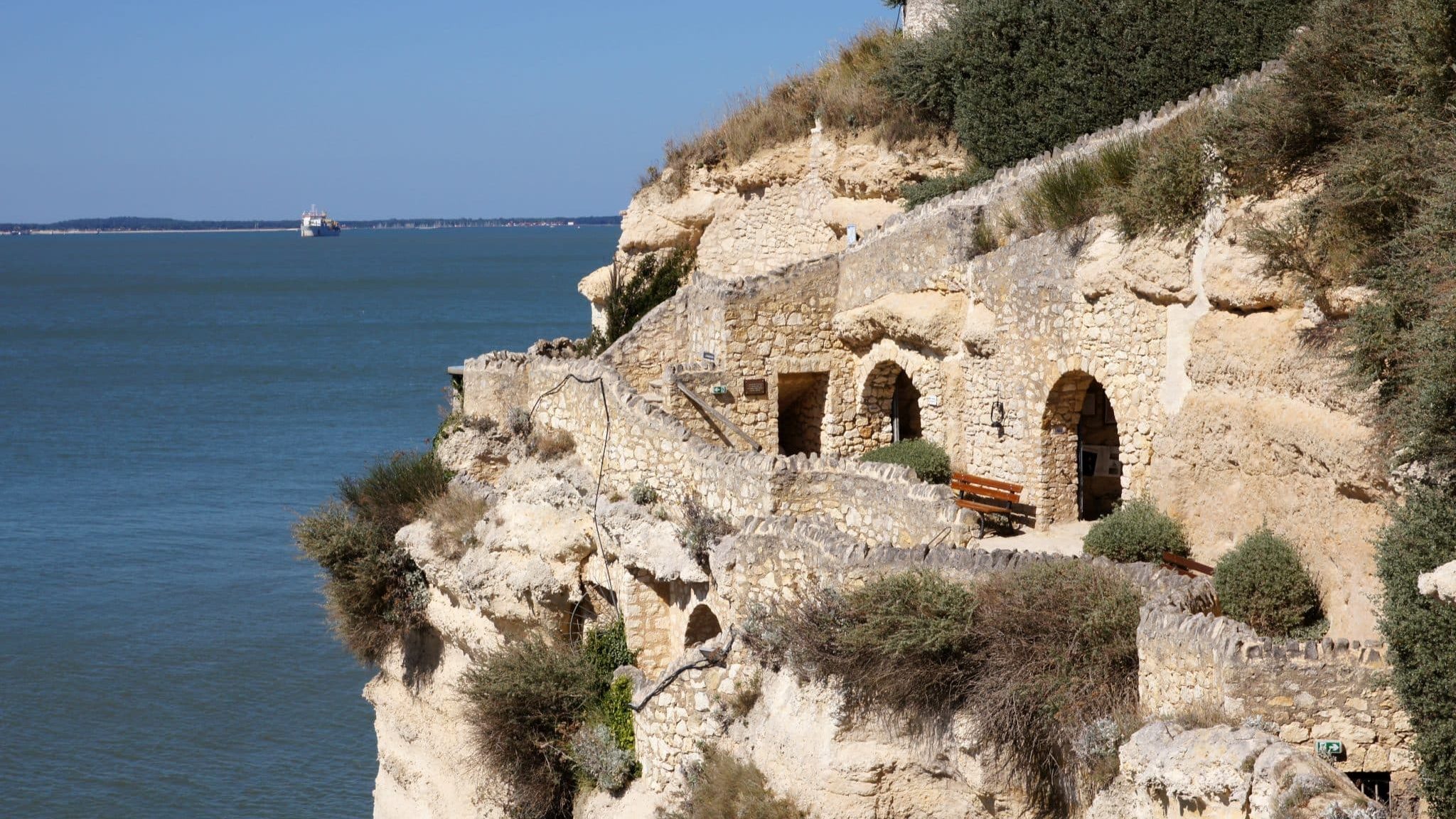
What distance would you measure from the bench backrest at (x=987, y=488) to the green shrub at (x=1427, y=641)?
6.99 meters

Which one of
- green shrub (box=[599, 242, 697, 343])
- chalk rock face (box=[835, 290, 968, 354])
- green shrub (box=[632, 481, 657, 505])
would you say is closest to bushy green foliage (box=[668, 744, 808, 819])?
green shrub (box=[632, 481, 657, 505])

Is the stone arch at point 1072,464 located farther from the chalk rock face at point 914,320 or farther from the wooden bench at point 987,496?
the chalk rock face at point 914,320

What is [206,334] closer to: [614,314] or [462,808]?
[614,314]

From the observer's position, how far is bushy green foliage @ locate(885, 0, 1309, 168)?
Result: 20719 mm

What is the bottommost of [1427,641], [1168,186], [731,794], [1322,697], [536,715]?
[731,794]

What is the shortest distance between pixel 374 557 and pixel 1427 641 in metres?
13.9

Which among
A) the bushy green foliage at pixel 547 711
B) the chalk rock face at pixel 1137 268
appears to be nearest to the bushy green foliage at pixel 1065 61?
the chalk rock face at pixel 1137 268

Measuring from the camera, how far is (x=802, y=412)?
73.9 feet

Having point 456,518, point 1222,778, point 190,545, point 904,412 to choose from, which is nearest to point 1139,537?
point 1222,778

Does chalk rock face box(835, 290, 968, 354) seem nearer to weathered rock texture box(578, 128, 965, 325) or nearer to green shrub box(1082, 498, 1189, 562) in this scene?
weathered rock texture box(578, 128, 965, 325)

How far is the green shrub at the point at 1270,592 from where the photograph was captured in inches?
522

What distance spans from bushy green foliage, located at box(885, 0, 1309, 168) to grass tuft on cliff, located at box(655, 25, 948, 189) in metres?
0.42

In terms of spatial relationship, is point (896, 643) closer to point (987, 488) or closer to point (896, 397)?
point (987, 488)

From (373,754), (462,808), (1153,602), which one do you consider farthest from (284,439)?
(1153,602)
